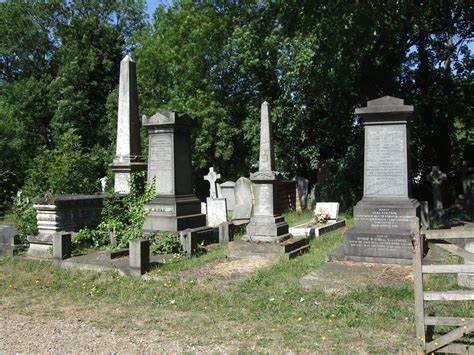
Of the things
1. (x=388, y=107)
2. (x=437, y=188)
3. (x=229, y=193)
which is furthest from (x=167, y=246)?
(x=437, y=188)

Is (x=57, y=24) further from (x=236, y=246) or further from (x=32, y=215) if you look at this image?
(x=236, y=246)

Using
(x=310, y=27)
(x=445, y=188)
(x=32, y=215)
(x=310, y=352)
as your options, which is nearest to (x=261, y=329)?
(x=310, y=352)

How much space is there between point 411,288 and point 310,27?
1045 centimetres

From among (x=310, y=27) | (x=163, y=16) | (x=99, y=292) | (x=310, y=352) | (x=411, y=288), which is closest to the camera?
(x=310, y=352)

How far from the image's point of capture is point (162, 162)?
11117mm

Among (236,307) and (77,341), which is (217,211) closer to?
(236,307)

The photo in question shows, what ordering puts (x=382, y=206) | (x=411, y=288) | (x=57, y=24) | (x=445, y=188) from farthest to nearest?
(x=57, y=24) < (x=445, y=188) < (x=382, y=206) < (x=411, y=288)

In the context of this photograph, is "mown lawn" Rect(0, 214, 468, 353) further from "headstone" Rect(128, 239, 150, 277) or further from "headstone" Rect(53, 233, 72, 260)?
"headstone" Rect(53, 233, 72, 260)

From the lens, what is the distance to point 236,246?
938 centimetres

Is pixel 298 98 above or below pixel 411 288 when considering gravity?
above

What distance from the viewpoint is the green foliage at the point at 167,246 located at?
30.8 ft

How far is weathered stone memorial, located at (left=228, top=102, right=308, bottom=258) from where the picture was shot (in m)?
9.21

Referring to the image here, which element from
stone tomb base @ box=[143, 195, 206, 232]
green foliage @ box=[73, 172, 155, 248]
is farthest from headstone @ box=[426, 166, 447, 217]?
green foliage @ box=[73, 172, 155, 248]

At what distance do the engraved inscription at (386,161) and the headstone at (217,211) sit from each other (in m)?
5.46
